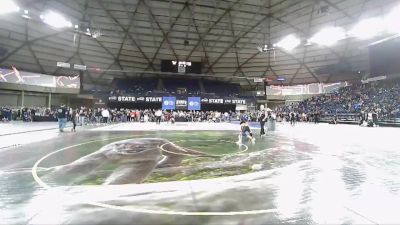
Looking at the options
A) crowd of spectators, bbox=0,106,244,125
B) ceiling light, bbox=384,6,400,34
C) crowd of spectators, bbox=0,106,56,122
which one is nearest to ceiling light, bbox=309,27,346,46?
ceiling light, bbox=384,6,400,34

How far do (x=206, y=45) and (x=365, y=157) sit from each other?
37141 millimetres

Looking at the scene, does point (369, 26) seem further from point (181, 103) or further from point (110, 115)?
point (110, 115)

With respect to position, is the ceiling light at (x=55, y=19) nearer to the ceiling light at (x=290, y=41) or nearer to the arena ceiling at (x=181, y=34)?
the arena ceiling at (x=181, y=34)

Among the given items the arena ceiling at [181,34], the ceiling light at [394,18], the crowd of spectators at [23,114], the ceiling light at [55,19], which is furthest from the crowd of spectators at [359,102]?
the crowd of spectators at [23,114]

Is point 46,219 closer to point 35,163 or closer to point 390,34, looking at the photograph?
point 35,163

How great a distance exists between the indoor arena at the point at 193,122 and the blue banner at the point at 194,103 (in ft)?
1.79

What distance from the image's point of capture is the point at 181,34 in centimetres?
4078

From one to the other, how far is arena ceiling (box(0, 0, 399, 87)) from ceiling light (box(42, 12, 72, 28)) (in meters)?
0.88

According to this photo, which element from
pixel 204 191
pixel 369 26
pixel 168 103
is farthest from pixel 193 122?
pixel 204 191

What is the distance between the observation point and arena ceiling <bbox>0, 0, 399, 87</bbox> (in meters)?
32.8

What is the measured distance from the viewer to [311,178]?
6.42 metres

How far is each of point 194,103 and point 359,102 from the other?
2404 cm

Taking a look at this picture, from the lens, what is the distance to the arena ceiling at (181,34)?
32781 millimetres

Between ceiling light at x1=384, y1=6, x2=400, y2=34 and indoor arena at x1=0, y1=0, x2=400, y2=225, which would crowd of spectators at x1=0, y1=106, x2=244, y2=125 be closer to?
indoor arena at x1=0, y1=0, x2=400, y2=225
